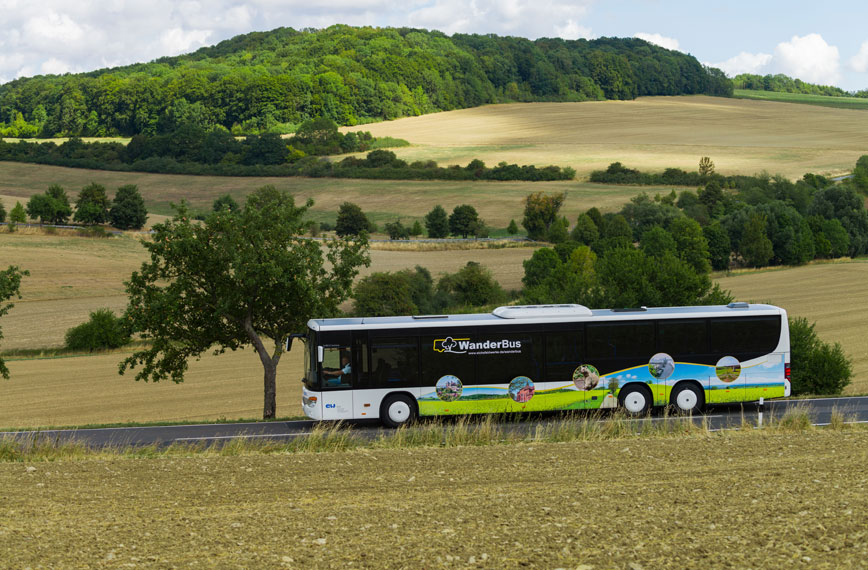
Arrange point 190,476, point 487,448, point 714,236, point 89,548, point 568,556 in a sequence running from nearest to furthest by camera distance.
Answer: point 568,556
point 89,548
point 190,476
point 487,448
point 714,236

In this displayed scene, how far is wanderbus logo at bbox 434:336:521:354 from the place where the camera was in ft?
75.6

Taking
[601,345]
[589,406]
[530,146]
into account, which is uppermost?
[530,146]

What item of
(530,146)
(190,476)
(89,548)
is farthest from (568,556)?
(530,146)

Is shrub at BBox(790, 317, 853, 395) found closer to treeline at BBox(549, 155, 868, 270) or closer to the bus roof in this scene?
the bus roof

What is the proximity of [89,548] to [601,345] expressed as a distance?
1565 cm

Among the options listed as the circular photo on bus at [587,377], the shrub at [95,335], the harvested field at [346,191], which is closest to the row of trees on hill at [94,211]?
the harvested field at [346,191]

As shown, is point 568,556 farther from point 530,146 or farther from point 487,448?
point 530,146

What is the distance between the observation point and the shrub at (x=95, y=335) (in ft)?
166

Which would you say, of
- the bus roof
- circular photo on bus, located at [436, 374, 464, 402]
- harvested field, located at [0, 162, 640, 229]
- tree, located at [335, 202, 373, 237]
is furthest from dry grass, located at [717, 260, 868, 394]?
tree, located at [335, 202, 373, 237]

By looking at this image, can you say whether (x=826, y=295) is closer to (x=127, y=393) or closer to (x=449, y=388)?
(x=127, y=393)

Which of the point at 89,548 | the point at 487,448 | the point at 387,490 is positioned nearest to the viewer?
the point at 89,548

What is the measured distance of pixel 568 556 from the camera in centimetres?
965

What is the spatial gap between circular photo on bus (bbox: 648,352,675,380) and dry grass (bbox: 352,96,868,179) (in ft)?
333

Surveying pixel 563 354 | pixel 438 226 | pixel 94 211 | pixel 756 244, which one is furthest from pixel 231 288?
pixel 438 226
